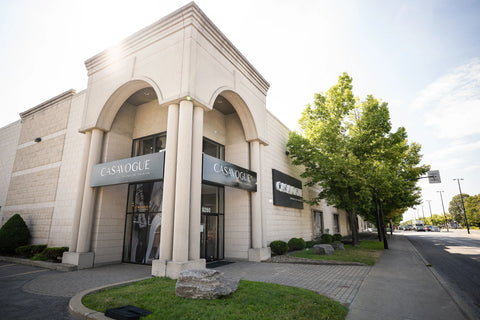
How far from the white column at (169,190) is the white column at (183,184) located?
0.91 feet

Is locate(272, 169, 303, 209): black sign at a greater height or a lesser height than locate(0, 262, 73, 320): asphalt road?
greater

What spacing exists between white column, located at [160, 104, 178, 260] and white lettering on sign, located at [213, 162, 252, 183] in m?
2.09

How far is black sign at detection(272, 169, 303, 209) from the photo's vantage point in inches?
631

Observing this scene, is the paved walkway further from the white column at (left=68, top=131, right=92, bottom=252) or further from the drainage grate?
the white column at (left=68, top=131, right=92, bottom=252)

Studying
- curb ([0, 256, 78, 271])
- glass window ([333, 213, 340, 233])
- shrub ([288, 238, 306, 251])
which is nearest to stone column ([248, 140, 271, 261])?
shrub ([288, 238, 306, 251])

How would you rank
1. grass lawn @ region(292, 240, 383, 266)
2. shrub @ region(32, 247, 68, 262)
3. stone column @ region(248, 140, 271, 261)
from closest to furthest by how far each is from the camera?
shrub @ region(32, 247, 68, 262) < grass lawn @ region(292, 240, 383, 266) < stone column @ region(248, 140, 271, 261)

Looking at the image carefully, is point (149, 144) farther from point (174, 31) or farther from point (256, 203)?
point (256, 203)

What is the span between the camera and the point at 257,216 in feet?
43.3

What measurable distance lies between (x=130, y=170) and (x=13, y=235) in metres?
9.33

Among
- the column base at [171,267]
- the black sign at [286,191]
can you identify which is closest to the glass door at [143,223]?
the column base at [171,267]

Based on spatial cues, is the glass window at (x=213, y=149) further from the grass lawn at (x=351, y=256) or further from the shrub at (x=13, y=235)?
the shrub at (x=13, y=235)

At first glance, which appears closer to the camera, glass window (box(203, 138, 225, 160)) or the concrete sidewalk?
the concrete sidewalk

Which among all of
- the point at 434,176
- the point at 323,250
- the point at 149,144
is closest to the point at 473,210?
the point at 434,176

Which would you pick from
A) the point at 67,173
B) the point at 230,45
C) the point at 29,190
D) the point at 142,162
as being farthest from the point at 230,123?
the point at 29,190
